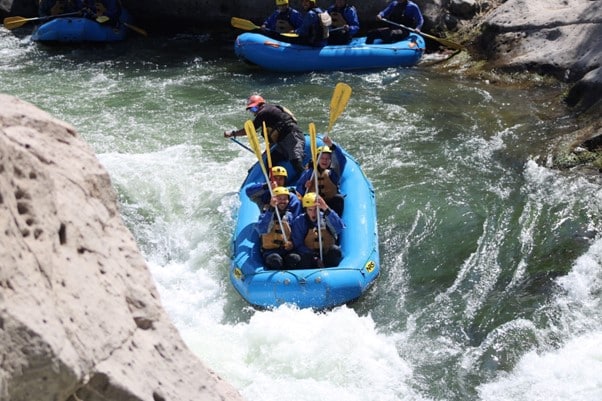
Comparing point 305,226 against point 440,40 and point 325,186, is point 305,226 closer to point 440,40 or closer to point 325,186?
point 325,186

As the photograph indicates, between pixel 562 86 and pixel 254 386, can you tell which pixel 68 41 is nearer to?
pixel 562 86

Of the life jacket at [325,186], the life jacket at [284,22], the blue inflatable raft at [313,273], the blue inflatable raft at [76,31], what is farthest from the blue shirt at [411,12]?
the blue inflatable raft at [313,273]

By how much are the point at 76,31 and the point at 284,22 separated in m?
3.41

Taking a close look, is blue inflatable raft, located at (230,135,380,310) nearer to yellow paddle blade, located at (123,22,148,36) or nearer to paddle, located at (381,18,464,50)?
paddle, located at (381,18,464,50)

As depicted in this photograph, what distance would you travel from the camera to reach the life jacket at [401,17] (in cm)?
1191

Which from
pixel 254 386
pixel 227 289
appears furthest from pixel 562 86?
pixel 254 386

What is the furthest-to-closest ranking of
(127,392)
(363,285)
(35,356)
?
(363,285) → (127,392) → (35,356)

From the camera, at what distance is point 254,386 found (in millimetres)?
5395

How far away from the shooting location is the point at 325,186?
7066mm

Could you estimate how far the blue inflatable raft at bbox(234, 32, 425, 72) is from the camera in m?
11.4

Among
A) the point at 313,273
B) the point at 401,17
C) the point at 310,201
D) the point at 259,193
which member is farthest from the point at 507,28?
the point at 313,273

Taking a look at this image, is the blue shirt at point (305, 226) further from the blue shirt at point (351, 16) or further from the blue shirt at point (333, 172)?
the blue shirt at point (351, 16)

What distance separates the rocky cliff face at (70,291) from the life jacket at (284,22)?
9463 mm

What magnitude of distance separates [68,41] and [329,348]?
8.82 meters
